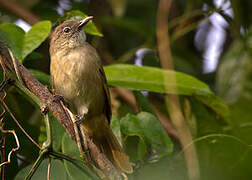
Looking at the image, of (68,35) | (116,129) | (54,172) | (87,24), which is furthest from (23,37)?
(54,172)

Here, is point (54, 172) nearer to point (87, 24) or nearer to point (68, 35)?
point (87, 24)

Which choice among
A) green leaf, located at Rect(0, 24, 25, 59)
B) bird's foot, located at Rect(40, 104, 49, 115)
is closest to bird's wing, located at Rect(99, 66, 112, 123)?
green leaf, located at Rect(0, 24, 25, 59)

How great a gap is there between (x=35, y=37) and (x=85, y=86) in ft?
2.25

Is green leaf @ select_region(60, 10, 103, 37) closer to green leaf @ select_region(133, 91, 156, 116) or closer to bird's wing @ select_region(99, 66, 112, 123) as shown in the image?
bird's wing @ select_region(99, 66, 112, 123)

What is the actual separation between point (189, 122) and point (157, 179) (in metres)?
1.42

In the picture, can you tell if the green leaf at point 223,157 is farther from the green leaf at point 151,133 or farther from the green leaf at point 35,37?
the green leaf at point 35,37

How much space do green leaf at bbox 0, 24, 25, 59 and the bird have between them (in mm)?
550

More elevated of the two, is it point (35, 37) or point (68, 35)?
point (35, 37)

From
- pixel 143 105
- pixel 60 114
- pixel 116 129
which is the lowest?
pixel 116 129

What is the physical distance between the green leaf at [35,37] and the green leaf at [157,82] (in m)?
0.58

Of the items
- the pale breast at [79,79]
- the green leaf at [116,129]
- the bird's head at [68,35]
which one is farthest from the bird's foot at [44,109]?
the bird's head at [68,35]

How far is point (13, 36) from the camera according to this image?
3246mm

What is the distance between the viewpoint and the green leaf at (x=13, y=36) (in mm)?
3129

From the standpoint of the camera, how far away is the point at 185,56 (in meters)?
4.91
